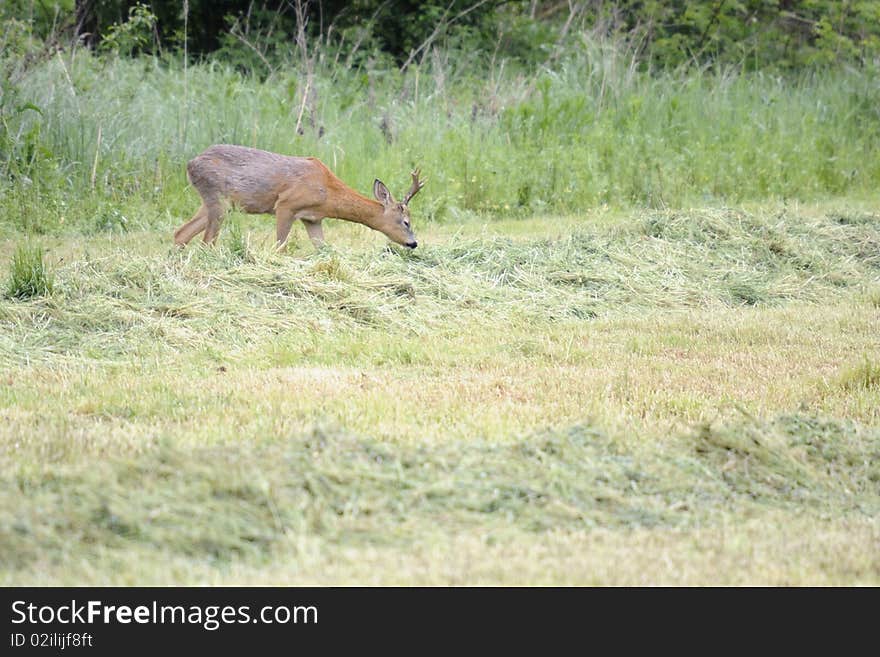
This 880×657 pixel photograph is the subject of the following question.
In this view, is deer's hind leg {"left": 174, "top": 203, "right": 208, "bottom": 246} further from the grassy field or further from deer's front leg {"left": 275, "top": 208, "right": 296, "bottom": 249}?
deer's front leg {"left": 275, "top": 208, "right": 296, "bottom": 249}

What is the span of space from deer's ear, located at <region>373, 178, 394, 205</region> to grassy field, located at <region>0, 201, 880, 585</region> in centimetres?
63

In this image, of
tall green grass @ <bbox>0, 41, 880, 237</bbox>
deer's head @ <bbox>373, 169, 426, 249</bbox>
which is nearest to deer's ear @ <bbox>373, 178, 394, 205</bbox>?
deer's head @ <bbox>373, 169, 426, 249</bbox>

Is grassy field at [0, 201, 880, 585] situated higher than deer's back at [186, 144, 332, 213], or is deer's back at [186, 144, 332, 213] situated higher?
grassy field at [0, 201, 880, 585]

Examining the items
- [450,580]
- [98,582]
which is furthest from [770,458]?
[98,582]

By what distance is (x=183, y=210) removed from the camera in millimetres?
12883

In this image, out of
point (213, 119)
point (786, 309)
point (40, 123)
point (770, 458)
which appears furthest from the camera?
point (213, 119)

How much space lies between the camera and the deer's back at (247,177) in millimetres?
10664

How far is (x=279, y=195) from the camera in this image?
10.8 m

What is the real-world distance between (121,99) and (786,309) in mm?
8447

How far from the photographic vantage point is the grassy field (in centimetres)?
397

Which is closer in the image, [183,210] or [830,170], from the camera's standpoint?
[183,210]
